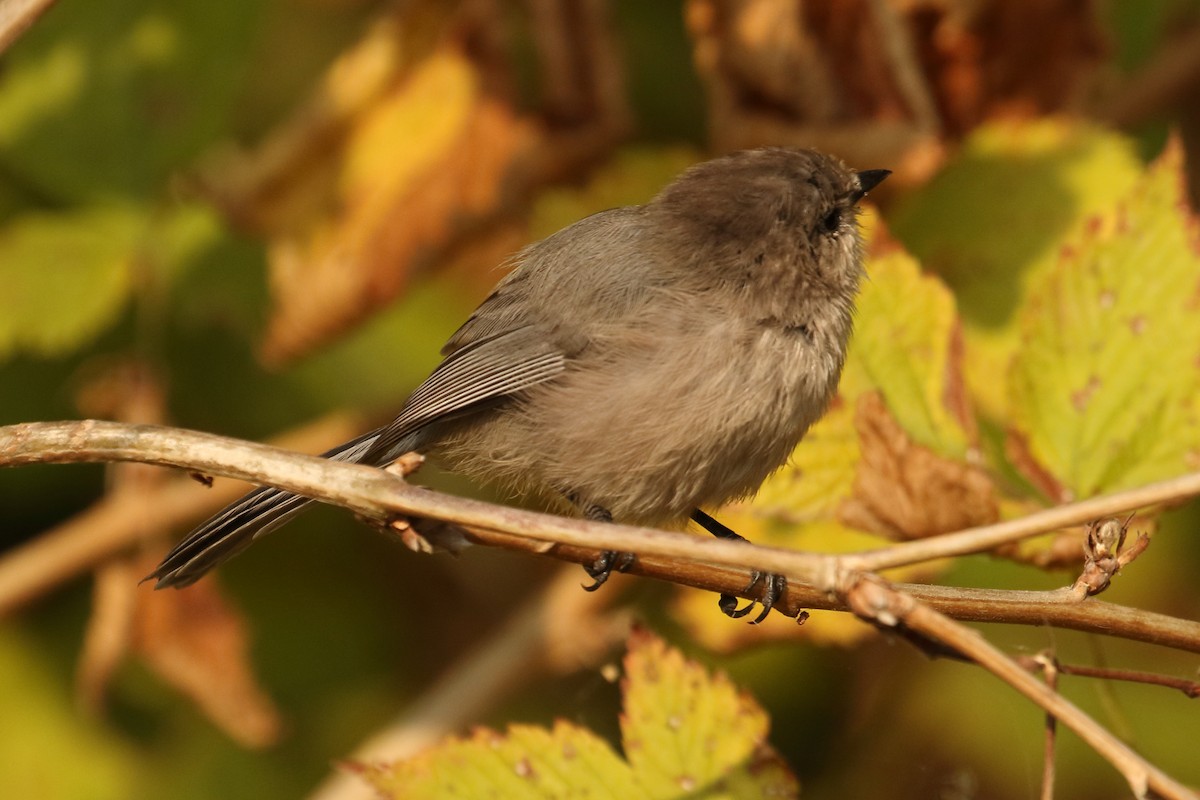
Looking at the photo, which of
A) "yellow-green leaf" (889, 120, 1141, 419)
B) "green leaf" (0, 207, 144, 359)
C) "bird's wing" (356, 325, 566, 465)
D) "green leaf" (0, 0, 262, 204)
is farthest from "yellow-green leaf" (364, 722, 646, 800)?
"green leaf" (0, 0, 262, 204)

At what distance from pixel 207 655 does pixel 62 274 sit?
1.00 m

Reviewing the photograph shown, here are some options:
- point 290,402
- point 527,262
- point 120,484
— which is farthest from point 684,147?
point 120,484

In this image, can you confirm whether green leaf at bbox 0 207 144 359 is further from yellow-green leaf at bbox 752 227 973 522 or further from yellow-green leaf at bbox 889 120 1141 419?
yellow-green leaf at bbox 889 120 1141 419

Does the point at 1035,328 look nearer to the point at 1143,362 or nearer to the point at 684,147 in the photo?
the point at 1143,362

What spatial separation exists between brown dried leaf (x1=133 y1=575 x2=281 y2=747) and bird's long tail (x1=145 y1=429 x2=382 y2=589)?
1.88ft

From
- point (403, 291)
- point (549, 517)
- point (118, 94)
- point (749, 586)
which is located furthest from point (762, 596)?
point (118, 94)

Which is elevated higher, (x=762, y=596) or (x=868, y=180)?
(x=868, y=180)

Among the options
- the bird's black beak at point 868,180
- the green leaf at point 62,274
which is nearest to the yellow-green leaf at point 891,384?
the bird's black beak at point 868,180

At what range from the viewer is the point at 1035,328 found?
6.93 ft

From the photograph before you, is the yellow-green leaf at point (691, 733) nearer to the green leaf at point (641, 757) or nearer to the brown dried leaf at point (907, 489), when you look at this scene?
the green leaf at point (641, 757)

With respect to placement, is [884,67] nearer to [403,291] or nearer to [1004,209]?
[1004,209]

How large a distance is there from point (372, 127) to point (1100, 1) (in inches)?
70.5

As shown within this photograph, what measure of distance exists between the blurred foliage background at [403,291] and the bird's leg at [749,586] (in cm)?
4

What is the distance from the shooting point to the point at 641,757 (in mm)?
1836
